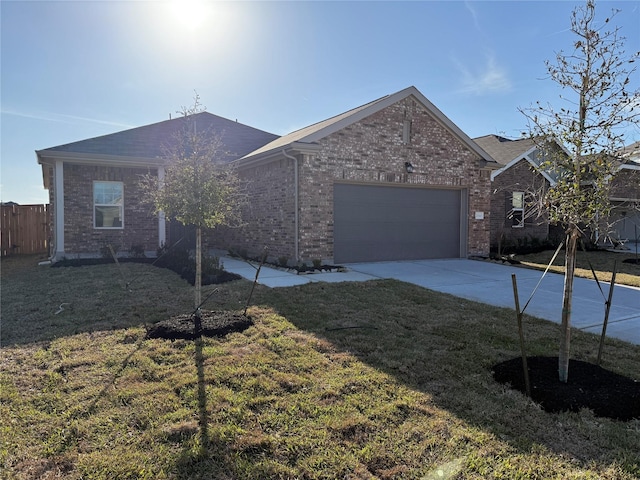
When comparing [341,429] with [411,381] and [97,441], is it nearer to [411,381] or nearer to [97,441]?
[411,381]

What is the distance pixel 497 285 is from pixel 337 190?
15.8 feet

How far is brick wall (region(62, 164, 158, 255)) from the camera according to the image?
41.4 feet

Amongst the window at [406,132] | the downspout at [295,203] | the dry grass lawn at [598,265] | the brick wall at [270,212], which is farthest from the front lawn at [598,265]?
the brick wall at [270,212]

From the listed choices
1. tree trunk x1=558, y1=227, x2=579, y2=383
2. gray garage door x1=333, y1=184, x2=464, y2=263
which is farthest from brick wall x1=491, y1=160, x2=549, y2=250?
tree trunk x1=558, y1=227, x2=579, y2=383

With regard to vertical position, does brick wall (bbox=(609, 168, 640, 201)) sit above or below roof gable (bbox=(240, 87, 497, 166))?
below

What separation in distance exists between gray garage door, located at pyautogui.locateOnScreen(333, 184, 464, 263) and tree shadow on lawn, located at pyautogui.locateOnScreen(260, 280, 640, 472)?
348 cm

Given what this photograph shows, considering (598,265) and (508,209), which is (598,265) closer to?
(598,265)

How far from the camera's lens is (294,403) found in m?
3.54

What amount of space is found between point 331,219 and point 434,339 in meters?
6.50

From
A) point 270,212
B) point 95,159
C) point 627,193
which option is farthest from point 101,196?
point 627,193

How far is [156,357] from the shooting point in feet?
15.0

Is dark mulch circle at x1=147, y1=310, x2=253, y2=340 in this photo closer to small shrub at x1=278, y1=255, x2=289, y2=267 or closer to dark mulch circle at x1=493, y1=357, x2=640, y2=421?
dark mulch circle at x1=493, y1=357, x2=640, y2=421

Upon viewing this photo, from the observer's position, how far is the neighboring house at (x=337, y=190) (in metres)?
11.3

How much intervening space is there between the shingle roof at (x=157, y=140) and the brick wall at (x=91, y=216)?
0.56 meters
